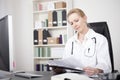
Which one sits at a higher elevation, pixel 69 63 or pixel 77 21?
pixel 77 21

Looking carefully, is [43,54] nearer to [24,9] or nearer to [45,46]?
[45,46]

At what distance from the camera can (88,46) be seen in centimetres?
201

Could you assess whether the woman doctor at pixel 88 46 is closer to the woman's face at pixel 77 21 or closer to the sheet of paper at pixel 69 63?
the woman's face at pixel 77 21

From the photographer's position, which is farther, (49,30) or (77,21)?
(49,30)

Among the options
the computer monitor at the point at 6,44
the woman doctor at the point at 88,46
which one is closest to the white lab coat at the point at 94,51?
the woman doctor at the point at 88,46

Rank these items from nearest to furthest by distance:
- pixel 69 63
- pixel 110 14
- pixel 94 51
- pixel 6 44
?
pixel 6 44
pixel 69 63
pixel 94 51
pixel 110 14

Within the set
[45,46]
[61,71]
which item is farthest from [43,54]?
[61,71]

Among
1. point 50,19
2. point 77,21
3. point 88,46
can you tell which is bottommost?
point 88,46

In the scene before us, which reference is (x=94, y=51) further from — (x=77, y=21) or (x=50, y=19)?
(x=50, y=19)

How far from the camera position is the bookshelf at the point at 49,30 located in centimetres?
381

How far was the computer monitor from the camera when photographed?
1456mm

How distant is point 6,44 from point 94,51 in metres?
0.88

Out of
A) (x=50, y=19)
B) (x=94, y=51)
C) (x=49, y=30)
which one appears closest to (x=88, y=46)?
(x=94, y=51)

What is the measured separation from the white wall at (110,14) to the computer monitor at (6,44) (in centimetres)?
242
